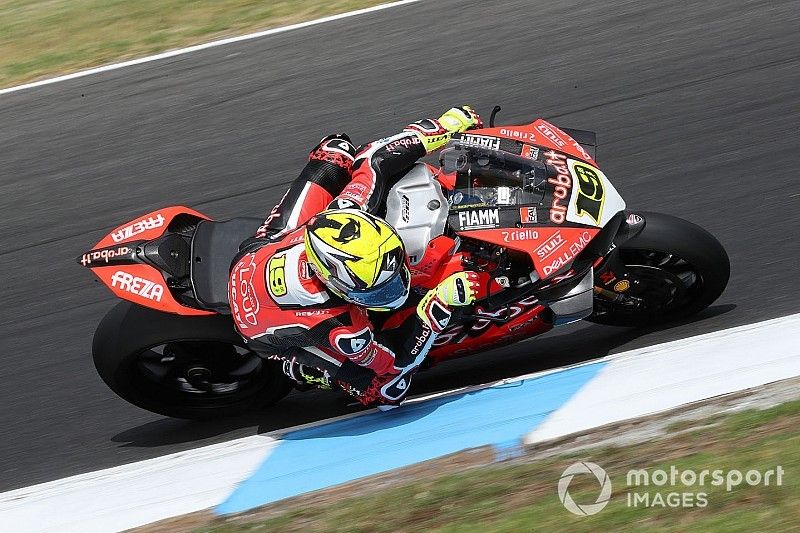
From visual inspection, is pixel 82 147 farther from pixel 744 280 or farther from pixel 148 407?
pixel 744 280

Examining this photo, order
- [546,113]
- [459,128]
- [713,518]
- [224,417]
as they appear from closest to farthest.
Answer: [713,518] < [459,128] < [224,417] < [546,113]

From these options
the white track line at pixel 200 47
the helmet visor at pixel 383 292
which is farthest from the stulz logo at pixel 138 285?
the white track line at pixel 200 47

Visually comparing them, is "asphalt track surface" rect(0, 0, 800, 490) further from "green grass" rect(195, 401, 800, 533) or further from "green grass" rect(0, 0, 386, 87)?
"green grass" rect(195, 401, 800, 533)

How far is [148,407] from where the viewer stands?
204 inches

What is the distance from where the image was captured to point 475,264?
15.4 ft

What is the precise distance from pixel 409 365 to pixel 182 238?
1.39 meters

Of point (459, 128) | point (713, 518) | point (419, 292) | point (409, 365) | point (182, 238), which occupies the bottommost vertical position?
point (713, 518)

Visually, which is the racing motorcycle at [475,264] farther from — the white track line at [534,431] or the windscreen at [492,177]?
the white track line at [534,431]

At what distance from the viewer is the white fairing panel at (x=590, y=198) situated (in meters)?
4.50

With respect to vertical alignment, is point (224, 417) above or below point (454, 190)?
below

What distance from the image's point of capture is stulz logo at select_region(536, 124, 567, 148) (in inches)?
188

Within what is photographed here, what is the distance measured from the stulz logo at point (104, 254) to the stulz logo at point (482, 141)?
5.87 feet

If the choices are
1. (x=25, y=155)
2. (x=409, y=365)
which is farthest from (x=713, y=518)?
(x=25, y=155)

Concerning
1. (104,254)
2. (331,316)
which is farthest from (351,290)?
(104,254)
